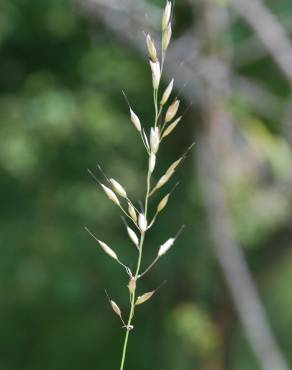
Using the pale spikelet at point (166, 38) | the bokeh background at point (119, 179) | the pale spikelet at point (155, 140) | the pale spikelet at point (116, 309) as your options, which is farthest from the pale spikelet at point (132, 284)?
the bokeh background at point (119, 179)

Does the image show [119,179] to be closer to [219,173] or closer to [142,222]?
[219,173]

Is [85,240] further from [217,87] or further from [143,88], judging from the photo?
[217,87]

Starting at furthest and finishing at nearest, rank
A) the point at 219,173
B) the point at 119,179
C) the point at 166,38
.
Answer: the point at 119,179 < the point at 219,173 < the point at 166,38

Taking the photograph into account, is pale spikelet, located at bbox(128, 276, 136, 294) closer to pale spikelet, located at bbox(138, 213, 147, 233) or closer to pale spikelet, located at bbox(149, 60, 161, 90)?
pale spikelet, located at bbox(138, 213, 147, 233)

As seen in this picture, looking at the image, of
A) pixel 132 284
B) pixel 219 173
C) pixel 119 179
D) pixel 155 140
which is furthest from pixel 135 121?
pixel 119 179

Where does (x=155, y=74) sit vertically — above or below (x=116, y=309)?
above

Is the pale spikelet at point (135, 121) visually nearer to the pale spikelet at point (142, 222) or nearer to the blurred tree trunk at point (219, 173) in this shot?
the pale spikelet at point (142, 222)

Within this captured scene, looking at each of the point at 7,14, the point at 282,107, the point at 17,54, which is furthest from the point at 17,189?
the point at 282,107

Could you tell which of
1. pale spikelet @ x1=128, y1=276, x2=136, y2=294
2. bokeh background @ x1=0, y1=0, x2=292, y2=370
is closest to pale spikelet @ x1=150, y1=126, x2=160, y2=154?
pale spikelet @ x1=128, y1=276, x2=136, y2=294
